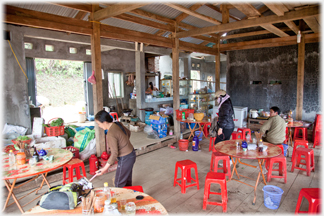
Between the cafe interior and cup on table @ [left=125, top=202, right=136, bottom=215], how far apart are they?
0.01 meters

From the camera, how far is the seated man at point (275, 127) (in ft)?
16.3

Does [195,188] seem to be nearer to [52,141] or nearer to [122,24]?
[52,141]

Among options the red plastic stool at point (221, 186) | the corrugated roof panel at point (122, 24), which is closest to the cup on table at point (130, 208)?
the red plastic stool at point (221, 186)

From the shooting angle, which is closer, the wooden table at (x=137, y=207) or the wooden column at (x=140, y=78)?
the wooden table at (x=137, y=207)

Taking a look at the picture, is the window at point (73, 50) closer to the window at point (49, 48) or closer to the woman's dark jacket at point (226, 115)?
the window at point (49, 48)

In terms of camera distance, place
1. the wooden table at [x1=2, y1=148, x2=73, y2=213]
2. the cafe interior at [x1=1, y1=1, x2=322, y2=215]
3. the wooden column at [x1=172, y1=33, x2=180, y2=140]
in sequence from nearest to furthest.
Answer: the wooden table at [x1=2, y1=148, x2=73, y2=213] → the cafe interior at [x1=1, y1=1, x2=322, y2=215] → the wooden column at [x1=172, y1=33, x2=180, y2=140]

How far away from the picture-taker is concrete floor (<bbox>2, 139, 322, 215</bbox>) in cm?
362

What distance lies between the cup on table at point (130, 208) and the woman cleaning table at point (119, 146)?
0.97 meters

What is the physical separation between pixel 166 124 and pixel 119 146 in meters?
4.47

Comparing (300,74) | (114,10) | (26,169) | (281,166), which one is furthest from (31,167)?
(300,74)

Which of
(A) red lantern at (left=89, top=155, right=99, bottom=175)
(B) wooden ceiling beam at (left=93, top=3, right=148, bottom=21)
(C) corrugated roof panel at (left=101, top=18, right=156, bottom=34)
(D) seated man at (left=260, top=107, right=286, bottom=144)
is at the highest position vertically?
(C) corrugated roof panel at (left=101, top=18, right=156, bottom=34)

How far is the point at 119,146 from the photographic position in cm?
333

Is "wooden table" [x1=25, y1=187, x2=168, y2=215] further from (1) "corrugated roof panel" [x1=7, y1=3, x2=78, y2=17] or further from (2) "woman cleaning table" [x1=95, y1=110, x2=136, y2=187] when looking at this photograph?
(1) "corrugated roof panel" [x1=7, y1=3, x2=78, y2=17]

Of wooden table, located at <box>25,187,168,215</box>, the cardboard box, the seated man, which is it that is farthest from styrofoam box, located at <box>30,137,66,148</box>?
the seated man
